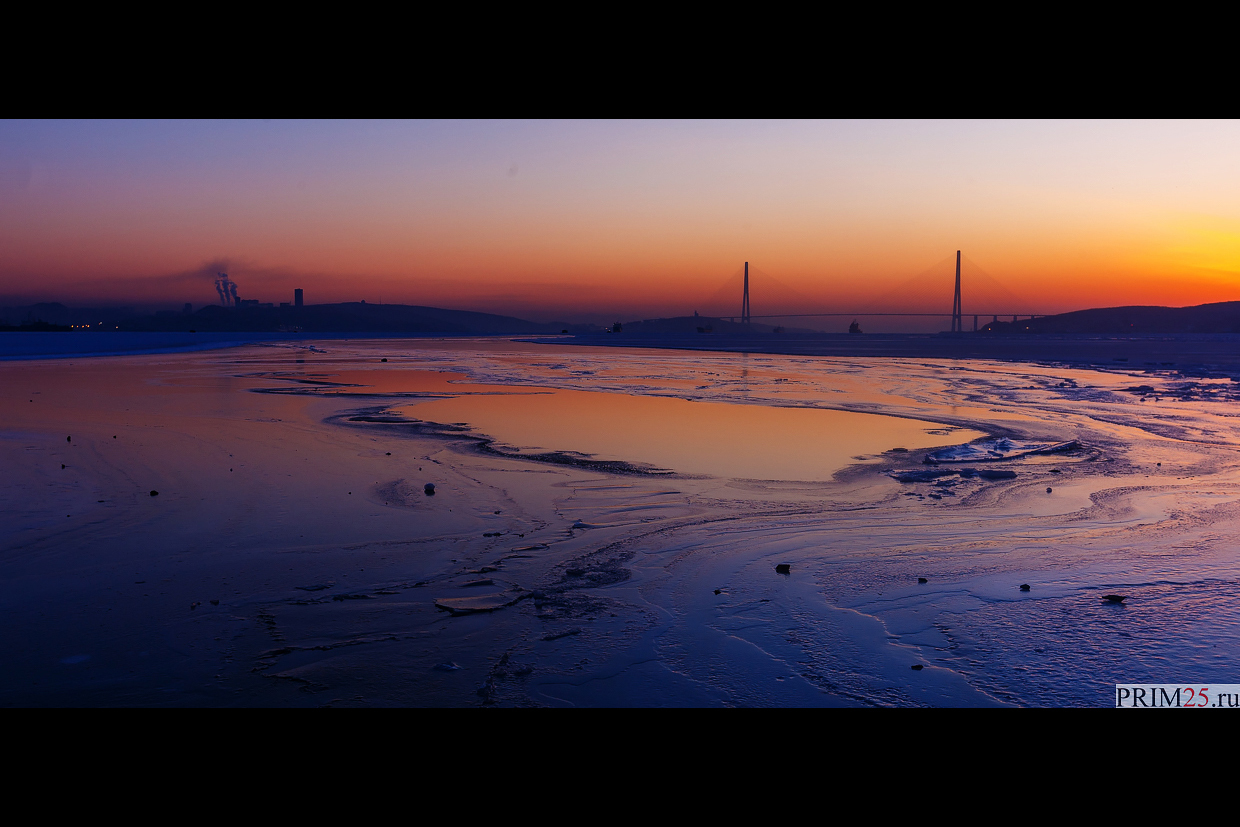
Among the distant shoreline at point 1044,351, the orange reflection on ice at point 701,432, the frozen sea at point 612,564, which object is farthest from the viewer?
the distant shoreline at point 1044,351

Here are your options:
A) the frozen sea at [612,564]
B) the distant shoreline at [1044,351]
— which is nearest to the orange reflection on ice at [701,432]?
the frozen sea at [612,564]

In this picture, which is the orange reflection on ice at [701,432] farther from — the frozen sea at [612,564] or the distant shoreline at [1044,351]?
the distant shoreline at [1044,351]

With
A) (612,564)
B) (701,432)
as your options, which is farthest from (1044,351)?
(612,564)

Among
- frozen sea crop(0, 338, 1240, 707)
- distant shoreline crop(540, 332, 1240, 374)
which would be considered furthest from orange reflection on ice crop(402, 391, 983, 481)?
distant shoreline crop(540, 332, 1240, 374)

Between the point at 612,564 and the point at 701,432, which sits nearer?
the point at 612,564

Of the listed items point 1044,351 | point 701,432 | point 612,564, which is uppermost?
point 1044,351

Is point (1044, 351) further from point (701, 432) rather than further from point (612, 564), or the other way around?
point (612, 564)

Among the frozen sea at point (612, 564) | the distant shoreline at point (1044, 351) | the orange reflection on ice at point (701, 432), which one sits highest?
the distant shoreline at point (1044, 351)

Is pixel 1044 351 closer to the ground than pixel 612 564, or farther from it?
farther from it

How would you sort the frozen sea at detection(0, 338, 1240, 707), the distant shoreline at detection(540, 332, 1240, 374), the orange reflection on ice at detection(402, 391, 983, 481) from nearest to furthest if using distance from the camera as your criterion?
1. the frozen sea at detection(0, 338, 1240, 707)
2. the orange reflection on ice at detection(402, 391, 983, 481)
3. the distant shoreline at detection(540, 332, 1240, 374)

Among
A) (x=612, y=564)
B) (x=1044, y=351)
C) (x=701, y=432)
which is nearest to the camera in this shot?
Result: (x=612, y=564)

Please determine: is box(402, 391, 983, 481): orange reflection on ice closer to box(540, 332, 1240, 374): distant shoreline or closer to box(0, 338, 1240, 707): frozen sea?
box(0, 338, 1240, 707): frozen sea

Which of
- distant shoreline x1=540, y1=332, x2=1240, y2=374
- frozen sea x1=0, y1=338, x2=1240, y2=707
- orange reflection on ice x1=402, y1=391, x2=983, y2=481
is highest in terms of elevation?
distant shoreline x1=540, y1=332, x2=1240, y2=374

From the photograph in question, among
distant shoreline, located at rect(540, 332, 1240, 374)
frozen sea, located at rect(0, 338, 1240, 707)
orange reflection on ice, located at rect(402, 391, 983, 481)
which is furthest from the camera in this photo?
distant shoreline, located at rect(540, 332, 1240, 374)
